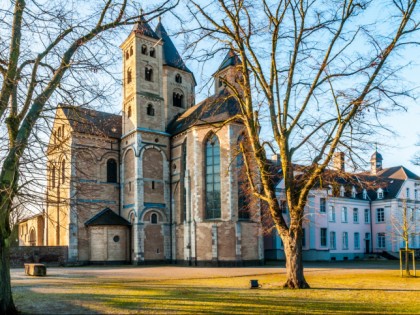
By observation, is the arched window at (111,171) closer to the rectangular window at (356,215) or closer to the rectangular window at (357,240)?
the rectangular window at (356,215)

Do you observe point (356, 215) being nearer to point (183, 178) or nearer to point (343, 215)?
point (343, 215)

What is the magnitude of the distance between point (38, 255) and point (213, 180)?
50.8ft

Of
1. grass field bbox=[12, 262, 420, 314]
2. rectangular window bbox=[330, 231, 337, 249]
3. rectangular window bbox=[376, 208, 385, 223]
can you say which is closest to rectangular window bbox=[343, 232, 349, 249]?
rectangular window bbox=[330, 231, 337, 249]

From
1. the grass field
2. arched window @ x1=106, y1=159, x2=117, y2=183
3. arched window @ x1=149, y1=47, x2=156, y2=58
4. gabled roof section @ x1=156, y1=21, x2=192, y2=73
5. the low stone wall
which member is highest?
gabled roof section @ x1=156, y1=21, x2=192, y2=73

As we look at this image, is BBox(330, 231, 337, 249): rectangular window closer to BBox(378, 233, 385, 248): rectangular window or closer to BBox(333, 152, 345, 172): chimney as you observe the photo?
BBox(378, 233, 385, 248): rectangular window

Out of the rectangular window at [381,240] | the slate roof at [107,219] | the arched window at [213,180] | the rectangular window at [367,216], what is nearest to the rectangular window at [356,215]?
the rectangular window at [367,216]

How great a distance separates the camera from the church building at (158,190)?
34.7 meters

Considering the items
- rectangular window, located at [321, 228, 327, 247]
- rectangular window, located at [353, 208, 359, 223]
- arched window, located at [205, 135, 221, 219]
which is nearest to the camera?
arched window, located at [205, 135, 221, 219]

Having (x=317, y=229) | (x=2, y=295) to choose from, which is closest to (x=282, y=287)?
(x=2, y=295)

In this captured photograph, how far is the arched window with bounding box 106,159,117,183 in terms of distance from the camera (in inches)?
1596

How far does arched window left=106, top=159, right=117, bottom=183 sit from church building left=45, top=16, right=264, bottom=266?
9cm

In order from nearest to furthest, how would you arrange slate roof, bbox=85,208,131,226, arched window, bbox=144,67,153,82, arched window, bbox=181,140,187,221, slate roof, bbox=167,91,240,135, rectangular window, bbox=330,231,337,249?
1. slate roof, bbox=167,91,240,135
2. slate roof, bbox=85,208,131,226
3. arched window, bbox=181,140,187,221
4. arched window, bbox=144,67,153,82
5. rectangular window, bbox=330,231,337,249

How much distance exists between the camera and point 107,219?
38375mm

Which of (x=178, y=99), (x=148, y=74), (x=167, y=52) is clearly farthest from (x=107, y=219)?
(x=167, y=52)
